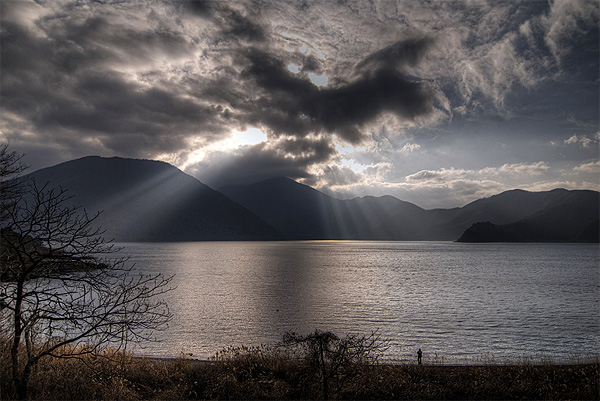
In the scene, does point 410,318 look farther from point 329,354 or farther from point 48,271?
point 48,271

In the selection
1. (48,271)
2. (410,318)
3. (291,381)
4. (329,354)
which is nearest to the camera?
(48,271)

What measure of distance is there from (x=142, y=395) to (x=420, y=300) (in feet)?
138

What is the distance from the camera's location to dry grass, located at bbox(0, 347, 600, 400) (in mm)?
13148

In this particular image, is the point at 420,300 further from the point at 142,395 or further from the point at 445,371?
the point at 142,395

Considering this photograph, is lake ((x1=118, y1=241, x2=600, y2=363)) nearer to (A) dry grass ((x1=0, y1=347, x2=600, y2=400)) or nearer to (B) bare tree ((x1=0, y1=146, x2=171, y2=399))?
(A) dry grass ((x1=0, y1=347, x2=600, y2=400))

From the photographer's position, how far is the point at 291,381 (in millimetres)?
15914

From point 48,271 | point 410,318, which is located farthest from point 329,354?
point 410,318

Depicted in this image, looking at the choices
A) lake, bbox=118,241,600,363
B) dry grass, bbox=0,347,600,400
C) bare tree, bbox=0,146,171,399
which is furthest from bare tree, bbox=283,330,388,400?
lake, bbox=118,241,600,363

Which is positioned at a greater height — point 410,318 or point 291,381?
point 291,381

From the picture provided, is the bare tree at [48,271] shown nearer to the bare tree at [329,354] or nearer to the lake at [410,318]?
the bare tree at [329,354]

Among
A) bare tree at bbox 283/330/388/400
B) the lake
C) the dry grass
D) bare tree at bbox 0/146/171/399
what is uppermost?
bare tree at bbox 0/146/171/399

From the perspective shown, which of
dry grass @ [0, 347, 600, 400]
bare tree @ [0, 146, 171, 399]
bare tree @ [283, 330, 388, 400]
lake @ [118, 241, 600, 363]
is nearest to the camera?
bare tree @ [0, 146, 171, 399]

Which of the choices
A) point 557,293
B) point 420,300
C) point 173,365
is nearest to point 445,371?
→ point 173,365

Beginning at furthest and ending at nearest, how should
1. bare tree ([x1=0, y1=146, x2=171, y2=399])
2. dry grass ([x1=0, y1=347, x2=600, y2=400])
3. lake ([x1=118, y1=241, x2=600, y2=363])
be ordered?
lake ([x1=118, y1=241, x2=600, y2=363]) < dry grass ([x1=0, y1=347, x2=600, y2=400]) < bare tree ([x1=0, y1=146, x2=171, y2=399])
